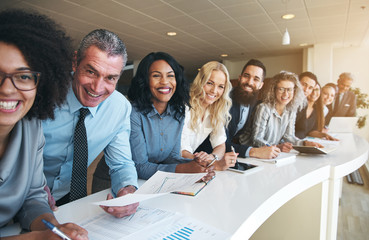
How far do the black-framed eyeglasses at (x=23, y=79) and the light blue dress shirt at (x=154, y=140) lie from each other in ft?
2.55

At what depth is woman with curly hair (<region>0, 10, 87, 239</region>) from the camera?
74cm

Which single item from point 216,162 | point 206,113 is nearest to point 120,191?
point 216,162

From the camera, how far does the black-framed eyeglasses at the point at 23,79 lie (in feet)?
2.40

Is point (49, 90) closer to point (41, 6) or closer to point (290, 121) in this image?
point (290, 121)

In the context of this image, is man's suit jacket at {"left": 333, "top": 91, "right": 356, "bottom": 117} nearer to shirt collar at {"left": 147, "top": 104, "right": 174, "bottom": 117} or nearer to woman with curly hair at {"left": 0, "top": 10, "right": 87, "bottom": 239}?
shirt collar at {"left": 147, "top": 104, "right": 174, "bottom": 117}

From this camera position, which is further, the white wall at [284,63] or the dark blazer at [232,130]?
the white wall at [284,63]

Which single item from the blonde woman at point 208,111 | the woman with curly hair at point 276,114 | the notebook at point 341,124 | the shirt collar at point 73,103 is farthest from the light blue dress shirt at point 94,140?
the notebook at point 341,124

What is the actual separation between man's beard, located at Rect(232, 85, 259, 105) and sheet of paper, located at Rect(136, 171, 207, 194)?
1.64 metres

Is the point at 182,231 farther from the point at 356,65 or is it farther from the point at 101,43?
the point at 356,65

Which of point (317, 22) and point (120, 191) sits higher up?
point (317, 22)

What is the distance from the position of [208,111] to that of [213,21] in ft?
13.0

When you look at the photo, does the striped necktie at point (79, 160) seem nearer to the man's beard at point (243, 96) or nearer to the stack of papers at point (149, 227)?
the stack of papers at point (149, 227)

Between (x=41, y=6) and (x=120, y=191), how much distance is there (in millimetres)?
5040

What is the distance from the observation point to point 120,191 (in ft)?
3.64
